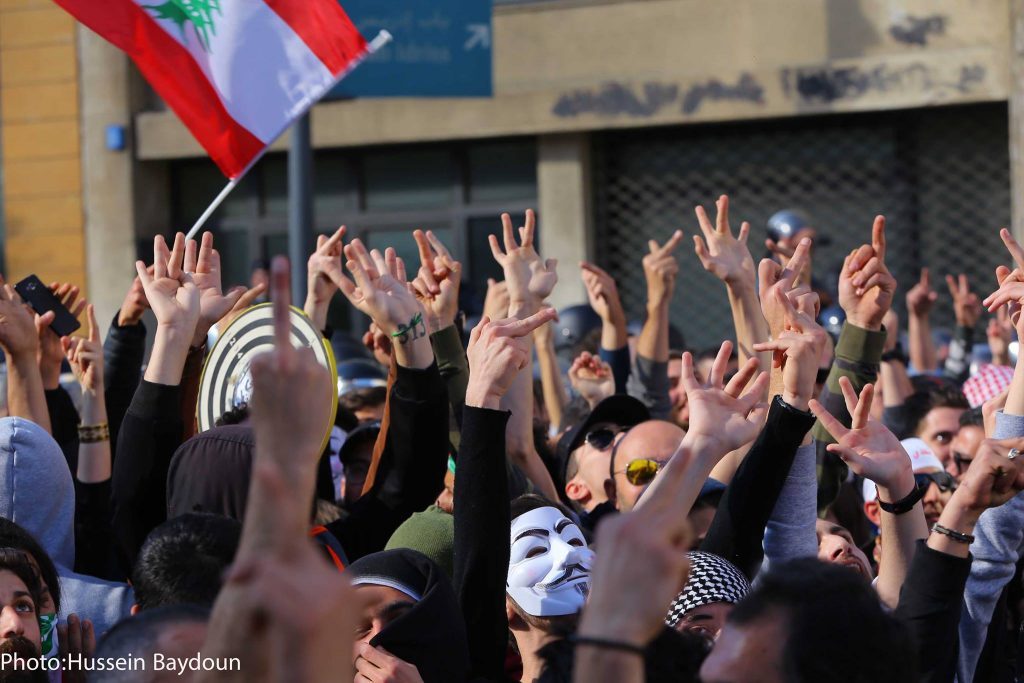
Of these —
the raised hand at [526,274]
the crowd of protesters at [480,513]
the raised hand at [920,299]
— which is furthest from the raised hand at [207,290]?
the raised hand at [920,299]

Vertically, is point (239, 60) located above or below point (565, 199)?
above

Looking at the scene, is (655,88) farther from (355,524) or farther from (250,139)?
(355,524)

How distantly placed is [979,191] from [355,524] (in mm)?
10349

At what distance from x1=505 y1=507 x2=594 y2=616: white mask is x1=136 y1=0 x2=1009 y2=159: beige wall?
995cm

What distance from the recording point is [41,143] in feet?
47.6

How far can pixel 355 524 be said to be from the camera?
3738 millimetres

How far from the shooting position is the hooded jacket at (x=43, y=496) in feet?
11.3

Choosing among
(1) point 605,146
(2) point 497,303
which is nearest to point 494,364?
(2) point 497,303

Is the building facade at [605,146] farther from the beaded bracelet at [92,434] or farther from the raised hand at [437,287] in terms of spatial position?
the beaded bracelet at [92,434]

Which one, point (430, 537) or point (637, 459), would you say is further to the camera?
point (637, 459)

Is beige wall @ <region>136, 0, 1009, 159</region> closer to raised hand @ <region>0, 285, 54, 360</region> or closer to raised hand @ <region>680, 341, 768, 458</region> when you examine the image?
raised hand @ <region>0, 285, 54, 360</region>

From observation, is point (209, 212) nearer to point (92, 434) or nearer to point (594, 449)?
point (92, 434)

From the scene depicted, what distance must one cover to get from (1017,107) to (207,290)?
9.67 meters

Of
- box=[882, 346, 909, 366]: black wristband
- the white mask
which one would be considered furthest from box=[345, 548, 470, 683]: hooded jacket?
box=[882, 346, 909, 366]: black wristband
